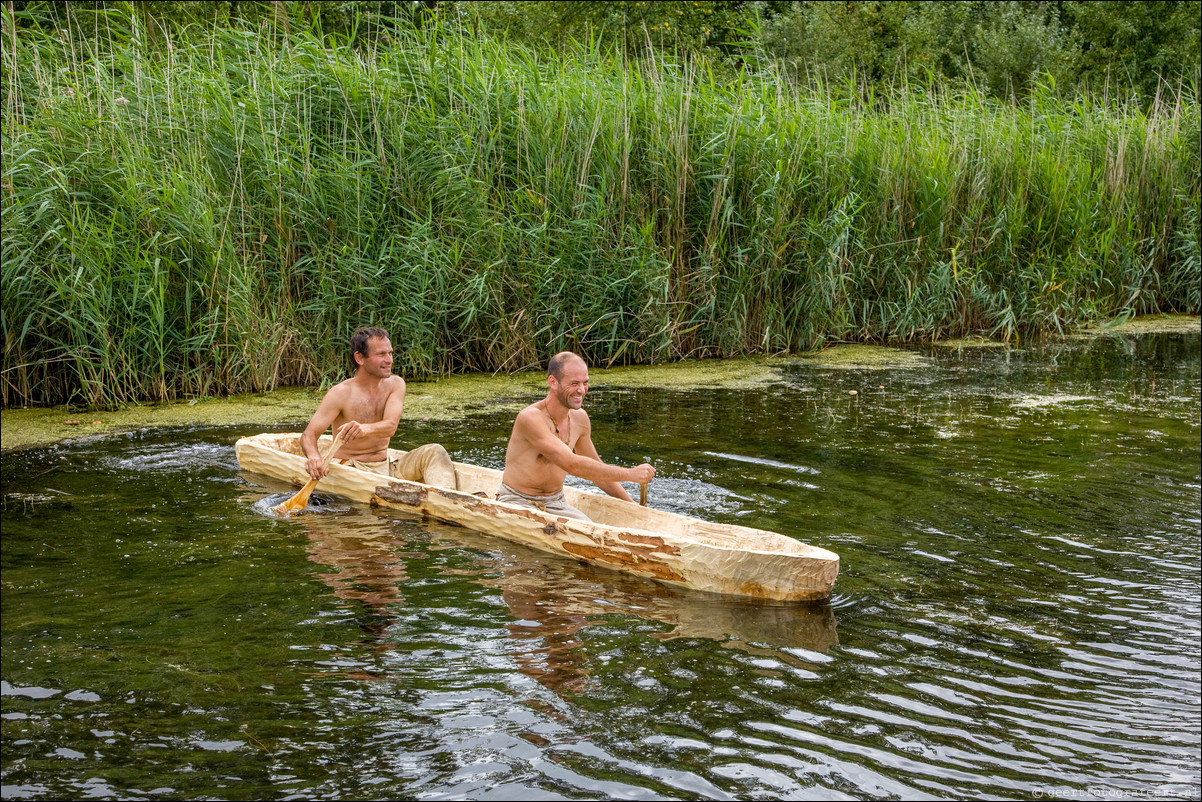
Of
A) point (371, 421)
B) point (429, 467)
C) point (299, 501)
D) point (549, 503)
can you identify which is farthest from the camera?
point (371, 421)

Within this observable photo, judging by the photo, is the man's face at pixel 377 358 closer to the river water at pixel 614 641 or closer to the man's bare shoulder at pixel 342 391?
the man's bare shoulder at pixel 342 391

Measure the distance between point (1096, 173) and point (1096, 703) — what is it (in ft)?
30.9

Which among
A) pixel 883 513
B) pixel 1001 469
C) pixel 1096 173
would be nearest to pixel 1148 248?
pixel 1096 173

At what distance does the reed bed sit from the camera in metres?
8.03

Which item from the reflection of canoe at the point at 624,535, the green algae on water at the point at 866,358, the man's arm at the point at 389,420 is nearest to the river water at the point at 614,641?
the reflection of canoe at the point at 624,535

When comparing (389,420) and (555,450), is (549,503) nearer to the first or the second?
(555,450)

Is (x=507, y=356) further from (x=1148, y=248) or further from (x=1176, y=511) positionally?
(x=1148, y=248)

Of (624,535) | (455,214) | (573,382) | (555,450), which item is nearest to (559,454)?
(555,450)

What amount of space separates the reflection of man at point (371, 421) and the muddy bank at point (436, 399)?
1.36 meters

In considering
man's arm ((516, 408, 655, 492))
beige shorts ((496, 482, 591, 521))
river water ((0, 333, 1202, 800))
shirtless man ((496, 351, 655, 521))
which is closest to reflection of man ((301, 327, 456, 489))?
river water ((0, 333, 1202, 800))

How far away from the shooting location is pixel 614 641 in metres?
4.15

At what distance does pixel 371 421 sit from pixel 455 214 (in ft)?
9.91

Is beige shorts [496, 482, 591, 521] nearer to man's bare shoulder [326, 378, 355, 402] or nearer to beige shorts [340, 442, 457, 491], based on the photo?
beige shorts [340, 442, 457, 491]

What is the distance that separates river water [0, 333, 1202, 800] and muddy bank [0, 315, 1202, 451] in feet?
1.78
